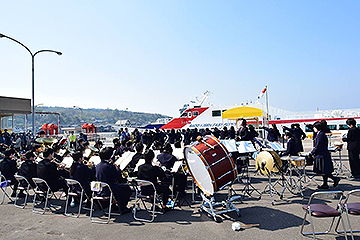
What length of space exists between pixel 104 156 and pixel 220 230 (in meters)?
2.78

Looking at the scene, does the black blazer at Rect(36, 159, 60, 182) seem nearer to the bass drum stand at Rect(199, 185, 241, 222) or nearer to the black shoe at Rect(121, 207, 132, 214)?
the black shoe at Rect(121, 207, 132, 214)

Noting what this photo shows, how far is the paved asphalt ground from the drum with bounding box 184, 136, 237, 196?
0.73 meters

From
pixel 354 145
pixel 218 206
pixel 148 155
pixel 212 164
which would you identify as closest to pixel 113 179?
pixel 148 155

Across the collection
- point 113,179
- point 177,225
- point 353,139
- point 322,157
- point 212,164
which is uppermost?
point 353,139

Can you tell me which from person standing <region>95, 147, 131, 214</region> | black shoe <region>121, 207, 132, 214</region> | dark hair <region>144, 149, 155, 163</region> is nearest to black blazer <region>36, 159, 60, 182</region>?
person standing <region>95, 147, 131, 214</region>

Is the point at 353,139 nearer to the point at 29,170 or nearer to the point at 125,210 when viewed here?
the point at 125,210

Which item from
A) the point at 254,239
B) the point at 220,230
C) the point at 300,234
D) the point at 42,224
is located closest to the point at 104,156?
the point at 42,224

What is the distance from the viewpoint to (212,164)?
16.5 feet

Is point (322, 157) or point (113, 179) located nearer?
point (113, 179)

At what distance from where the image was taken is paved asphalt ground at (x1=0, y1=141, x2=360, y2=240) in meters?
4.56

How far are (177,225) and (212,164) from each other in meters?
1.33

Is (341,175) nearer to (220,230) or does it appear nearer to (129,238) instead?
(220,230)

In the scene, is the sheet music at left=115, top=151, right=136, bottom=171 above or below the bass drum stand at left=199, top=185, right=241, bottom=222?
above

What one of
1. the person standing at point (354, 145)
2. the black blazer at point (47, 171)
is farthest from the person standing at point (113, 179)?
the person standing at point (354, 145)
